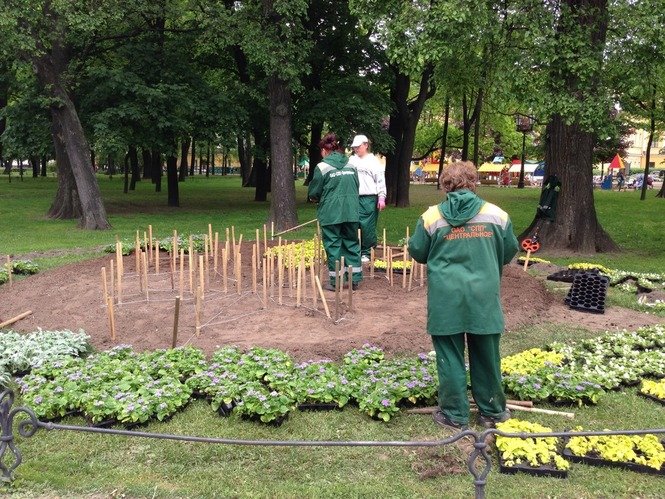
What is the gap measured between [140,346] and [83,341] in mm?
552

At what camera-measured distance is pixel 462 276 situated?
14.5ft

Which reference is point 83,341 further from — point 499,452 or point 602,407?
point 602,407

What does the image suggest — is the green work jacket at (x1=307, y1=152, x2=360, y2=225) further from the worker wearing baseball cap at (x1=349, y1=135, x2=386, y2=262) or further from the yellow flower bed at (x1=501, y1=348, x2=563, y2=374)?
the yellow flower bed at (x1=501, y1=348, x2=563, y2=374)

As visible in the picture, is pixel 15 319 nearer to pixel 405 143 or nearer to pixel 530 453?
pixel 530 453

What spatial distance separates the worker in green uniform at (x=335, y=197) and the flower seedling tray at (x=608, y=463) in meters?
4.18

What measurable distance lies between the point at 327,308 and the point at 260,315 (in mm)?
845

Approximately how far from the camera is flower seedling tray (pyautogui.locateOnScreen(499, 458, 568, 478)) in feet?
13.2

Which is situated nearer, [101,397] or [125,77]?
[101,397]

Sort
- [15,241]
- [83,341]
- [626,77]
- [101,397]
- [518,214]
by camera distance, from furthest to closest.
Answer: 1. [518,214]
2. [15,241]
3. [626,77]
4. [83,341]
5. [101,397]

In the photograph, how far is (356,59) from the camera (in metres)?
23.2

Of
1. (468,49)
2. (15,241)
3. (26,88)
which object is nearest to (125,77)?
(26,88)

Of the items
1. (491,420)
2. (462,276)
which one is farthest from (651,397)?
(462,276)

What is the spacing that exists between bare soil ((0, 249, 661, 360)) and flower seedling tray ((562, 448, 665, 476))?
2249mm

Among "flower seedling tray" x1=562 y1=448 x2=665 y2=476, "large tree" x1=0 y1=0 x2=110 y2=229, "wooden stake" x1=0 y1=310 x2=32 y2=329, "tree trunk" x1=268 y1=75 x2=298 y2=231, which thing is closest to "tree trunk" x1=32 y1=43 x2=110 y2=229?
"large tree" x1=0 y1=0 x2=110 y2=229
